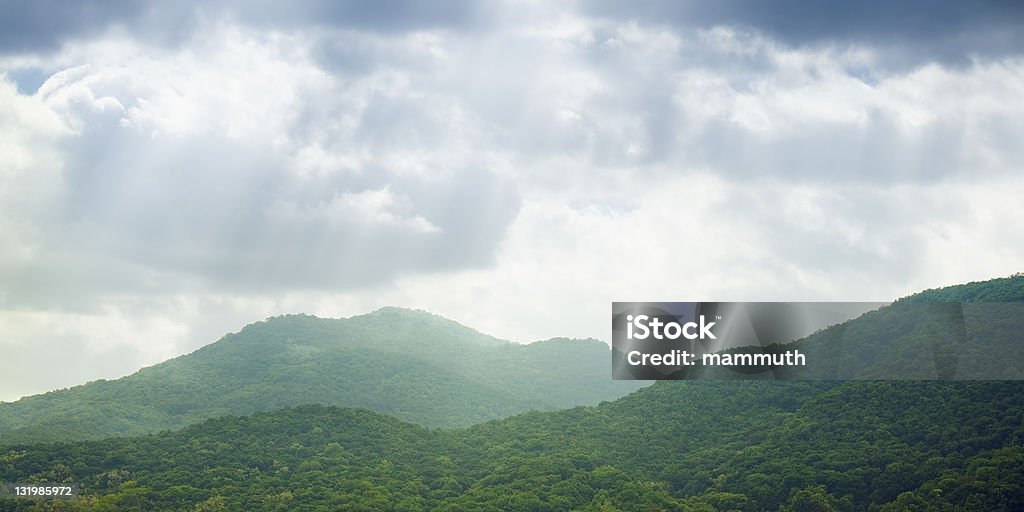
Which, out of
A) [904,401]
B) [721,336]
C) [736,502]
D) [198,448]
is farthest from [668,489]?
[198,448]

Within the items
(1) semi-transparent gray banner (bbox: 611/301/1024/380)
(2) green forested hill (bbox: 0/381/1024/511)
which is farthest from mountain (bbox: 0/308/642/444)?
(1) semi-transparent gray banner (bbox: 611/301/1024/380)

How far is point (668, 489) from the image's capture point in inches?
A: 2896

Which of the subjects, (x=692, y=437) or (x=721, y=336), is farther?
(x=692, y=437)

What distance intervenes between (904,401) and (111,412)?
94102mm

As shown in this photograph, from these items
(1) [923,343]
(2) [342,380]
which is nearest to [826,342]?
(1) [923,343]

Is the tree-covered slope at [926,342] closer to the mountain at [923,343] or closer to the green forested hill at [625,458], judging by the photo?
the mountain at [923,343]

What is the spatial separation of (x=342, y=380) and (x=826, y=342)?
258 ft

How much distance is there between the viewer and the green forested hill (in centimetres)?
6431

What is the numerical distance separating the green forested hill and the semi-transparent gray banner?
7.78 ft

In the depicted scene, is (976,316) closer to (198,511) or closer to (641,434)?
(641,434)

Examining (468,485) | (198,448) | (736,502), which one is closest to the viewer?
(736,502)

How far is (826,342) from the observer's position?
89500mm

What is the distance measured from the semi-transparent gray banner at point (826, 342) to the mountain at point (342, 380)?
55.6 meters

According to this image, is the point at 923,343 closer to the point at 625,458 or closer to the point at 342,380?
the point at 625,458
